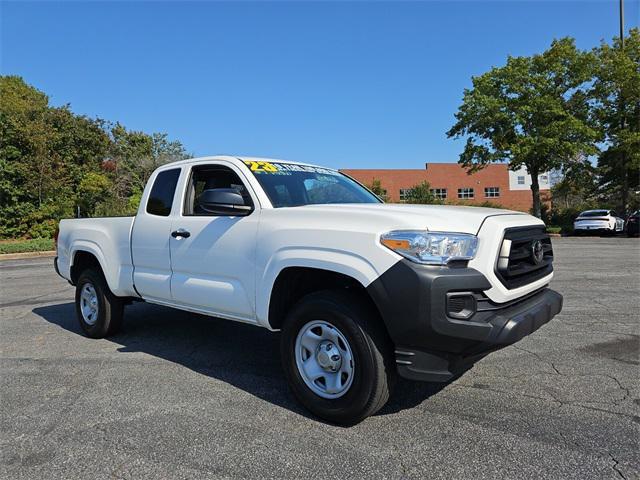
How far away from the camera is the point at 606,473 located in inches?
102

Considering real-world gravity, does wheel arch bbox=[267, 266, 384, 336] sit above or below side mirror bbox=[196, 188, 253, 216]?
below

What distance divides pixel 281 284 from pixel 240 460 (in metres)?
1.27

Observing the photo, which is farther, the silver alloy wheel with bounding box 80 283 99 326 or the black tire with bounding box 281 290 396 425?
the silver alloy wheel with bounding box 80 283 99 326

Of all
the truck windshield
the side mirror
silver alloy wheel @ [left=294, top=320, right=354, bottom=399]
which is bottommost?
silver alloy wheel @ [left=294, top=320, right=354, bottom=399]

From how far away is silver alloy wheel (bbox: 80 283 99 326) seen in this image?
5.65 m

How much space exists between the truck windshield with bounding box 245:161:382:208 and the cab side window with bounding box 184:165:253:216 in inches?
10.0

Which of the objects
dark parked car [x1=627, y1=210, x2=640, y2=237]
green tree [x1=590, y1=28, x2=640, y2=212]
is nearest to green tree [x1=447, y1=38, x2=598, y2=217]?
green tree [x1=590, y1=28, x2=640, y2=212]

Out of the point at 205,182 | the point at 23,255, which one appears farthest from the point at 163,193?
the point at 23,255

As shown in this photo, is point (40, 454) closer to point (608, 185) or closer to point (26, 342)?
point (26, 342)

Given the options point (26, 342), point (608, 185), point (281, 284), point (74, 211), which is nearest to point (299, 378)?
point (281, 284)

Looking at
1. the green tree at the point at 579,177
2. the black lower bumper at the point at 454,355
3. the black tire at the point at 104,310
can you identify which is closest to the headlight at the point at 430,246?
the black lower bumper at the point at 454,355

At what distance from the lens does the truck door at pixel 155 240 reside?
4.62 m

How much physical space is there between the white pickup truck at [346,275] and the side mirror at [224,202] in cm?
1

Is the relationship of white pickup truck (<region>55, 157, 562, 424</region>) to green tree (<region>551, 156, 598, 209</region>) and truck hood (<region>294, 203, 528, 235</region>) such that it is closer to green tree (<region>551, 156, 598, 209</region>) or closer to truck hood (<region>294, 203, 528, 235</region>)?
truck hood (<region>294, 203, 528, 235</region>)
